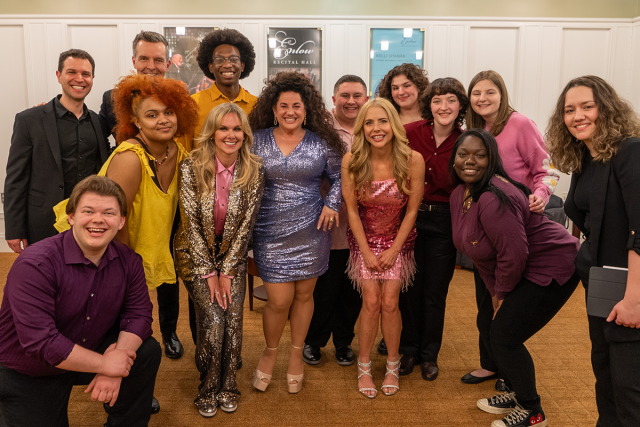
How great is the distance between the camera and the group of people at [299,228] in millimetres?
1825

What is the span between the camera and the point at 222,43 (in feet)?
10.8

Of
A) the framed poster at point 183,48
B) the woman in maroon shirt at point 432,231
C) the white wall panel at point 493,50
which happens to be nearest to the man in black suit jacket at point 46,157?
the woman in maroon shirt at point 432,231

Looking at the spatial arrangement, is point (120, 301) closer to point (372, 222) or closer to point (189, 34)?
point (372, 222)

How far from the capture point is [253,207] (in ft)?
8.17

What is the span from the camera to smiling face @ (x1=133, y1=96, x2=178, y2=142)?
2396mm

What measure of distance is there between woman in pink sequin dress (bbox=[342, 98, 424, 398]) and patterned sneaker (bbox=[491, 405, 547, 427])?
0.60m

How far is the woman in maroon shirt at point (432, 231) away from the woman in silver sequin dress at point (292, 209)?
52 centimetres

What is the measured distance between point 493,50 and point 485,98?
3.74 metres

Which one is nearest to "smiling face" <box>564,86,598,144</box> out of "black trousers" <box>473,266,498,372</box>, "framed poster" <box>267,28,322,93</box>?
"black trousers" <box>473,266,498,372</box>

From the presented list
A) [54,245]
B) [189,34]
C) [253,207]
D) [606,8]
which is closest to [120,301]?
[54,245]

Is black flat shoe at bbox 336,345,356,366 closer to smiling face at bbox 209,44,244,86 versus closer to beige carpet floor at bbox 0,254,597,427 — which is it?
beige carpet floor at bbox 0,254,597,427

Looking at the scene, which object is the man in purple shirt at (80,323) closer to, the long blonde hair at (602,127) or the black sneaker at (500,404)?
the black sneaker at (500,404)

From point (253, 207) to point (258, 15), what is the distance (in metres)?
4.02

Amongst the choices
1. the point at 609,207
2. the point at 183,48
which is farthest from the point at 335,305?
the point at 183,48
